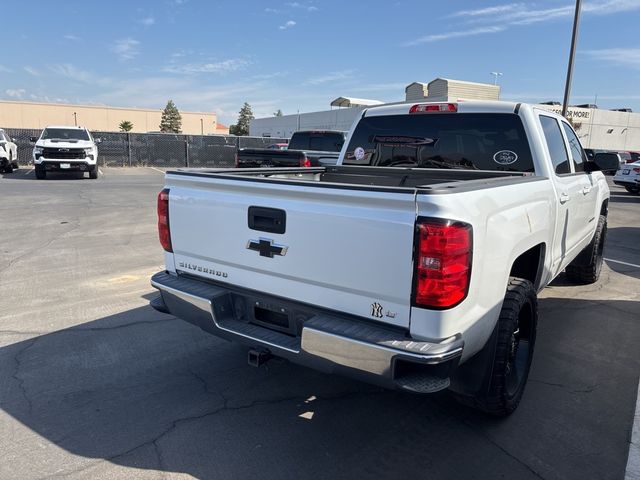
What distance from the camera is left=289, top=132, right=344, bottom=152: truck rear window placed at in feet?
48.2

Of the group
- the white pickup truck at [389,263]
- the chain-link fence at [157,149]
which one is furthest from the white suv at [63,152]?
the white pickup truck at [389,263]

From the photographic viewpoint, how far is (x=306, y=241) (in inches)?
108

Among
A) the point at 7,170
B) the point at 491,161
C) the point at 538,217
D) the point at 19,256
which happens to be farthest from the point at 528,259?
the point at 7,170

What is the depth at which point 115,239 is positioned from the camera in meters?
A: 8.62

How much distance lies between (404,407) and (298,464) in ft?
3.18

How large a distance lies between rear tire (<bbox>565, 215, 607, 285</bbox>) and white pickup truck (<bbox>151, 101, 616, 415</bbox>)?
224 centimetres

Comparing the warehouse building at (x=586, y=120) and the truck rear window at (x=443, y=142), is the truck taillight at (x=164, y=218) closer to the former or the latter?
the truck rear window at (x=443, y=142)

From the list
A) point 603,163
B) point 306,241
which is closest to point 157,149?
point 603,163

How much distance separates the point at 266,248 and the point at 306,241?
0.30 metres

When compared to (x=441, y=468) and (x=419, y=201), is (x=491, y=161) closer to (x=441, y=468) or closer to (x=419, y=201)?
(x=419, y=201)

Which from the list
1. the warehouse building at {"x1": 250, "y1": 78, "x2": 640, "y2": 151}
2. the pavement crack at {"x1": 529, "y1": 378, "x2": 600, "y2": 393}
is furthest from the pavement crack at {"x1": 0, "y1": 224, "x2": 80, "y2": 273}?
the warehouse building at {"x1": 250, "y1": 78, "x2": 640, "y2": 151}

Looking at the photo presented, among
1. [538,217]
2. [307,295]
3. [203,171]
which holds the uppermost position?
[203,171]

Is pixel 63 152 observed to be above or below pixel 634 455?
above

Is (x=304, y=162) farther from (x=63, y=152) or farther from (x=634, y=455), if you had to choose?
(x=63, y=152)
